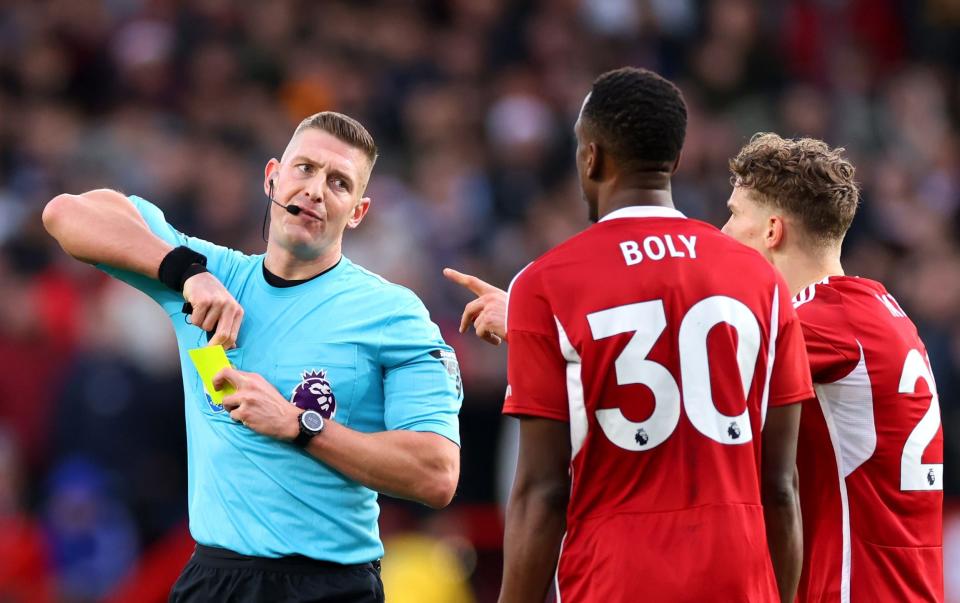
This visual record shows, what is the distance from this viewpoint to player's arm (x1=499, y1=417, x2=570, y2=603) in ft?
12.3

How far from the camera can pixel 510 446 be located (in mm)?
9867

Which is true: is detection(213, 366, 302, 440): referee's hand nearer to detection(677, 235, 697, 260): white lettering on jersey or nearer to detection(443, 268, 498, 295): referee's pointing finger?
detection(443, 268, 498, 295): referee's pointing finger

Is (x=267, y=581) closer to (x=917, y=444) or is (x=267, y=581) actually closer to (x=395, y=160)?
(x=917, y=444)

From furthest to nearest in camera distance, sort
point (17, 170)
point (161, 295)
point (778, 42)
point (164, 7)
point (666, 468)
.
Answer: point (778, 42) < point (164, 7) < point (17, 170) < point (161, 295) < point (666, 468)

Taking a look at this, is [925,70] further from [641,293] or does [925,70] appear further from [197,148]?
[641,293]

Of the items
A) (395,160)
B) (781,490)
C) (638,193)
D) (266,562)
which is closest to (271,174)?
(266,562)

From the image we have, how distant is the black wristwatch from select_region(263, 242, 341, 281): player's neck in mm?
620

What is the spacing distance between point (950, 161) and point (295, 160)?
34.9 ft

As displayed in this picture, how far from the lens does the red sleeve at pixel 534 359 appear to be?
12.3 feet

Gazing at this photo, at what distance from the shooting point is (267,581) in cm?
443

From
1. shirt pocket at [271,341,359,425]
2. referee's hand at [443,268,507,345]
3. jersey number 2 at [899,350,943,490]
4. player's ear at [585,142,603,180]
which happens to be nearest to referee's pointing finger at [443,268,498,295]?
referee's hand at [443,268,507,345]

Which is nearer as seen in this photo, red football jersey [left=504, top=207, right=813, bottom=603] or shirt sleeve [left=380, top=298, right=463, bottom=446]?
red football jersey [left=504, top=207, right=813, bottom=603]

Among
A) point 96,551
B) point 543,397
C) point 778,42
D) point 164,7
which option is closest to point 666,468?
point 543,397

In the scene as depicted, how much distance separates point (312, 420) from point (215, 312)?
1.60 ft
